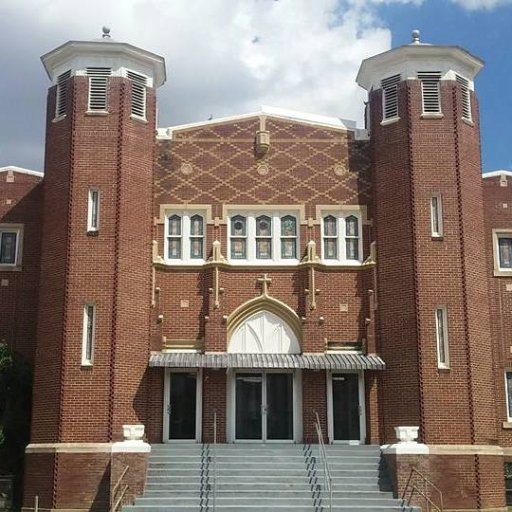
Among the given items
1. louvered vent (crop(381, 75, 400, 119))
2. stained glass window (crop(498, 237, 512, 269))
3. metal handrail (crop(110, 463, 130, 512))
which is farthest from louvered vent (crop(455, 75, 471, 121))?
metal handrail (crop(110, 463, 130, 512))

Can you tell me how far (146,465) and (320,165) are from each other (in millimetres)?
10596

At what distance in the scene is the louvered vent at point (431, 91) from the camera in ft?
86.8

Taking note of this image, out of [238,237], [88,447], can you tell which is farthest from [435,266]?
[88,447]

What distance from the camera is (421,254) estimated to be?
25.3 m

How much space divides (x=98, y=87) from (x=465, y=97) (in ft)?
36.1

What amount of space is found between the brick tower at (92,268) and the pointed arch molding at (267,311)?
255cm

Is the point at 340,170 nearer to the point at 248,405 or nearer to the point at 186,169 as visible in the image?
the point at 186,169

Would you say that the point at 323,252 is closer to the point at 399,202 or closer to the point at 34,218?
the point at 399,202

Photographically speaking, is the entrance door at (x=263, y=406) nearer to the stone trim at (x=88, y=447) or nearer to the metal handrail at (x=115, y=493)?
the stone trim at (x=88, y=447)

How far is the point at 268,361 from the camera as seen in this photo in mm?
25266

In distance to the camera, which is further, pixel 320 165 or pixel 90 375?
pixel 320 165

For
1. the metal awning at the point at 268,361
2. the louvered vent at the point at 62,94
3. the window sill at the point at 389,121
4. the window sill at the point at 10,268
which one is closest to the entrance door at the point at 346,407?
the metal awning at the point at 268,361

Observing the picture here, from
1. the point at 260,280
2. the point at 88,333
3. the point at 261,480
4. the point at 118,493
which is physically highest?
the point at 260,280

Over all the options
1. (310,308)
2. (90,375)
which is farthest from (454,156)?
(90,375)
